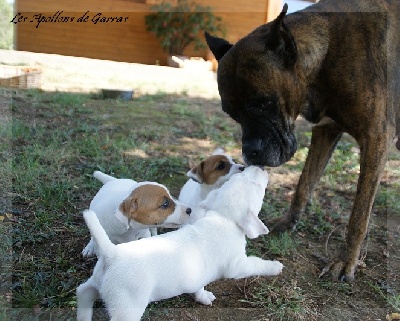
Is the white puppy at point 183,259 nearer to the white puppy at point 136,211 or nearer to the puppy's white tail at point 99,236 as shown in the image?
the puppy's white tail at point 99,236

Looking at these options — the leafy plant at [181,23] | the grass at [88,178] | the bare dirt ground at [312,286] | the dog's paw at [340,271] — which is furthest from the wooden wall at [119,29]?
the dog's paw at [340,271]

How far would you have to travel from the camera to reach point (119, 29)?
1265 centimetres

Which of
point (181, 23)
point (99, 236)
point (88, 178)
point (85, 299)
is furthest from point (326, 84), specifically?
point (181, 23)

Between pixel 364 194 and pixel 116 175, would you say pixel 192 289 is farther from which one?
pixel 116 175

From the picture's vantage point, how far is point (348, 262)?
3264 millimetres

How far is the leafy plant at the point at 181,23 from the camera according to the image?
12297 mm

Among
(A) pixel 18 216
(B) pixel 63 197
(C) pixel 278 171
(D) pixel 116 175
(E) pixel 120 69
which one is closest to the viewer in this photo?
(A) pixel 18 216

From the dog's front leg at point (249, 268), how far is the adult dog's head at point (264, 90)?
0.65 m

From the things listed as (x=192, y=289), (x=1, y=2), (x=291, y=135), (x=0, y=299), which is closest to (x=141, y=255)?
(x=192, y=289)

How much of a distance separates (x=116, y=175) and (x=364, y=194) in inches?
86.4

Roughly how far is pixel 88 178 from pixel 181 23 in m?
9.05

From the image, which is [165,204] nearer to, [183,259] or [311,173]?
[183,259]

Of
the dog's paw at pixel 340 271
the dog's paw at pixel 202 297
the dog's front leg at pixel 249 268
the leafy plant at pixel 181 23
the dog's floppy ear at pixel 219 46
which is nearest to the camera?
the dog's front leg at pixel 249 268

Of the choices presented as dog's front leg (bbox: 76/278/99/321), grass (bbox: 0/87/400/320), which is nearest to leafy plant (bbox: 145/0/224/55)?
grass (bbox: 0/87/400/320)
